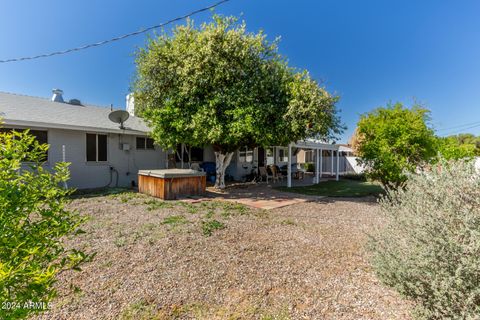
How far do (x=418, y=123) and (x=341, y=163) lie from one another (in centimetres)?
1474

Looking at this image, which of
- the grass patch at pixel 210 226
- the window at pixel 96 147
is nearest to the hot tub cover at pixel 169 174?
the window at pixel 96 147

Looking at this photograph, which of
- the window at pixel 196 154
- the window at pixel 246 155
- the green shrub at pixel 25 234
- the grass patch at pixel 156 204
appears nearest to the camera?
the green shrub at pixel 25 234

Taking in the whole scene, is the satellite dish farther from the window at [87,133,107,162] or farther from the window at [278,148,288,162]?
the window at [278,148,288,162]

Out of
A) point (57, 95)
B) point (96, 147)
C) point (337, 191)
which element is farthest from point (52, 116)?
point (337, 191)

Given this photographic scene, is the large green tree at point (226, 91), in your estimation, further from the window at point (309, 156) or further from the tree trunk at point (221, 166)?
the window at point (309, 156)

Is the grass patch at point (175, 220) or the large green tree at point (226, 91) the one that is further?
the large green tree at point (226, 91)

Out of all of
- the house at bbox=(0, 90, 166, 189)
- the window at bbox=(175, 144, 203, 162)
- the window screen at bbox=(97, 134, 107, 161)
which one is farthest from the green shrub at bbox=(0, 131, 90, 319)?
the window at bbox=(175, 144, 203, 162)

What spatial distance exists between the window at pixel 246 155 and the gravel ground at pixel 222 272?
9.33m

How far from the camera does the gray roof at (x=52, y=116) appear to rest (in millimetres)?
8539

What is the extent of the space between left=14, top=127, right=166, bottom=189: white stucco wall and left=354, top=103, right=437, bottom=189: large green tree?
10.3m

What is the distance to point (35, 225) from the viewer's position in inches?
66.4

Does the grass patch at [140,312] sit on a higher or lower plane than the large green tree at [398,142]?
lower

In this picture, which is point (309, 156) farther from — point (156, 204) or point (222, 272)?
point (222, 272)

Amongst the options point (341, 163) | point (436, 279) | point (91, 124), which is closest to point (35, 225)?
point (436, 279)
